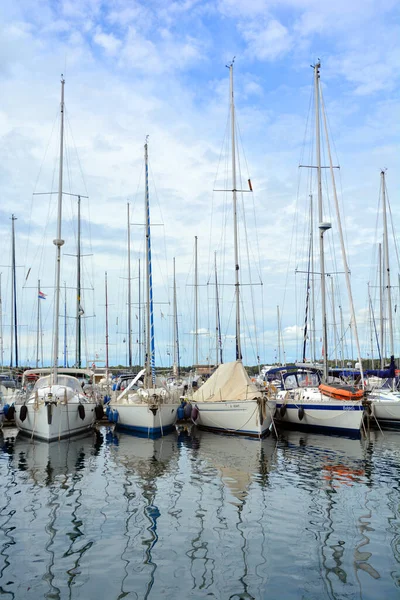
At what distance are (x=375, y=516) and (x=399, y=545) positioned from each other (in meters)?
1.86

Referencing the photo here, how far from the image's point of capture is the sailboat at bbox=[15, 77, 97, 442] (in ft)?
70.9

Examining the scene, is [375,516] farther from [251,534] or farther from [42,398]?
[42,398]

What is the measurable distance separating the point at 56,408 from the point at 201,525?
12663 millimetres

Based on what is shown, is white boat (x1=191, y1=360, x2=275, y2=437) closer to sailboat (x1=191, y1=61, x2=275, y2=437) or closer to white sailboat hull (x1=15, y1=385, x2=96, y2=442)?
sailboat (x1=191, y1=61, x2=275, y2=437)

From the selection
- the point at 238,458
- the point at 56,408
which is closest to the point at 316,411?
the point at 238,458

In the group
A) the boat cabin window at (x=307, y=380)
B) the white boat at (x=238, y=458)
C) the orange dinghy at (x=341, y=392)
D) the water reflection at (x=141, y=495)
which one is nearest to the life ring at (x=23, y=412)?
the water reflection at (x=141, y=495)

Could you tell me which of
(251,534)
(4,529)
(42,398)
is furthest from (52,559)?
(42,398)

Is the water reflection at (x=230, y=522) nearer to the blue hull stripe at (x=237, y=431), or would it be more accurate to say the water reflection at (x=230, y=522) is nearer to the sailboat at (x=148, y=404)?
the blue hull stripe at (x=237, y=431)

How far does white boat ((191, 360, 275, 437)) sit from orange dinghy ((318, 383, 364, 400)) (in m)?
3.04

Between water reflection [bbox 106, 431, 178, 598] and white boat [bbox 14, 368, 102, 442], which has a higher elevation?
white boat [bbox 14, 368, 102, 442]

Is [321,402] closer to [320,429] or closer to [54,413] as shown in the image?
[320,429]

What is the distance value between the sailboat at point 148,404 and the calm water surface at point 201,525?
458cm

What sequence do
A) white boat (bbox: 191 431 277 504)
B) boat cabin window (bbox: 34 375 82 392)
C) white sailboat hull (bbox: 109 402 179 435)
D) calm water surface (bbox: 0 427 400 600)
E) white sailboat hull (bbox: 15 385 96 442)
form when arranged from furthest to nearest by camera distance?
boat cabin window (bbox: 34 375 82 392) < white sailboat hull (bbox: 109 402 179 435) < white sailboat hull (bbox: 15 385 96 442) < white boat (bbox: 191 431 277 504) < calm water surface (bbox: 0 427 400 600)

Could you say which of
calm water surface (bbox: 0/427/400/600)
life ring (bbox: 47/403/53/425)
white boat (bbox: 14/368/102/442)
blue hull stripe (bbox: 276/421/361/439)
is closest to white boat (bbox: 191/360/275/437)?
blue hull stripe (bbox: 276/421/361/439)
